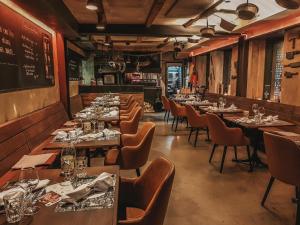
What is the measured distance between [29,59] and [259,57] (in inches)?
225

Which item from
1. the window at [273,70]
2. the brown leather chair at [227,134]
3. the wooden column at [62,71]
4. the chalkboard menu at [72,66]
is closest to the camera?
the brown leather chair at [227,134]

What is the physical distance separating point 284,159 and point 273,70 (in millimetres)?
4960

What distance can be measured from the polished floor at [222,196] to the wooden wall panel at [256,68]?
2.86m

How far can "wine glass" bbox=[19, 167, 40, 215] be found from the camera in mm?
1390

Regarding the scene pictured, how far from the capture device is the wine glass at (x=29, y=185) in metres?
1.39

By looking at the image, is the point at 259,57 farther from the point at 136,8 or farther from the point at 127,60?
the point at 127,60

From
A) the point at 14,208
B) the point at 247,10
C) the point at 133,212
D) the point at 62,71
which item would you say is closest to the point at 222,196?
the point at 133,212

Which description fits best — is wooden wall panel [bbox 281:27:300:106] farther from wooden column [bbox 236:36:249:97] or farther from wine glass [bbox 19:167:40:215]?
wine glass [bbox 19:167:40:215]

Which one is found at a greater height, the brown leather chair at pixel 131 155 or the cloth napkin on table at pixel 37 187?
the cloth napkin on table at pixel 37 187

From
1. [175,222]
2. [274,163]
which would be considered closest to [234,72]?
[274,163]

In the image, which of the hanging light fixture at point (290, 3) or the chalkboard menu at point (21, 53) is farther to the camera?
the chalkboard menu at point (21, 53)

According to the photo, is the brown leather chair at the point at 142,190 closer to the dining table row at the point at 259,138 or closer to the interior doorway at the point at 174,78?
the dining table row at the point at 259,138

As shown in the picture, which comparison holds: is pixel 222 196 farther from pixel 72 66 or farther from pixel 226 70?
pixel 72 66

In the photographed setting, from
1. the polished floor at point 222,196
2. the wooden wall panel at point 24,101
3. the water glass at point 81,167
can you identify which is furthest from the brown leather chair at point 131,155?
the wooden wall panel at point 24,101
